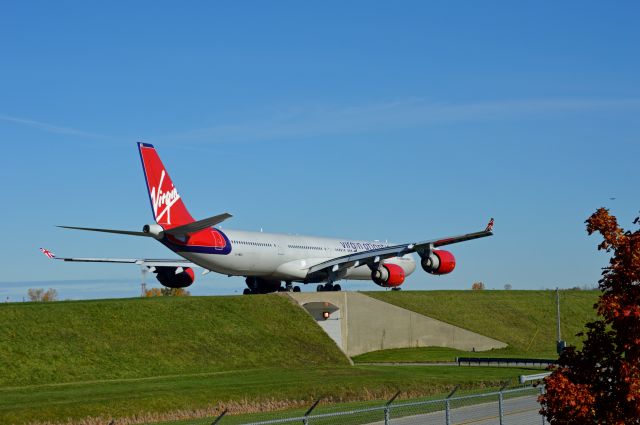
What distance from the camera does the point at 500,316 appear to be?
83.2m

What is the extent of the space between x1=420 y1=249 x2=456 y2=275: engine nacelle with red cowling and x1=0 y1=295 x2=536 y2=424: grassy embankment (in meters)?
10.5

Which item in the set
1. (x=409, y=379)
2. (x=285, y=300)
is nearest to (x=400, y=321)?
(x=285, y=300)

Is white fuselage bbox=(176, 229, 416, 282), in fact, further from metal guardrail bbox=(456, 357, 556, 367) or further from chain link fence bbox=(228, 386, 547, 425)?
chain link fence bbox=(228, 386, 547, 425)

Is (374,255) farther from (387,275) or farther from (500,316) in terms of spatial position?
(500,316)

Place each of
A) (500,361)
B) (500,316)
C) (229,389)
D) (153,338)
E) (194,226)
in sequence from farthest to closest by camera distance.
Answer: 1. (500,316)
2. (500,361)
3. (194,226)
4. (153,338)
5. (229,389)

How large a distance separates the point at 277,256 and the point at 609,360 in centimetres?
5230

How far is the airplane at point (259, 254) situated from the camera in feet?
192

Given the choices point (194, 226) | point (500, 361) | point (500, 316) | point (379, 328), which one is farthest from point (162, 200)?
point (500, 316)

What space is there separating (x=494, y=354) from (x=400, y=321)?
7.78 m

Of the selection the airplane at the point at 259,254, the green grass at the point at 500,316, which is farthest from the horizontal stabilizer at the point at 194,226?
the green grass at the point at 500,316

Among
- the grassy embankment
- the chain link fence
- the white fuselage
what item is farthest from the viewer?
the white fuselage

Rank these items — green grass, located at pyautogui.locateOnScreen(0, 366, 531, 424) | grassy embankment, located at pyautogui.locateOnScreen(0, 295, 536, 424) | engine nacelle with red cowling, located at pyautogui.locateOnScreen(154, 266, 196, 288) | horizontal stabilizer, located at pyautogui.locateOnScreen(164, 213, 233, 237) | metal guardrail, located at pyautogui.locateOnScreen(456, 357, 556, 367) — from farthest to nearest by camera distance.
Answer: engine nacelle with red cowling, located at pyautogui.locateOnScreen(154, 266, 196, 288)
metal guardrail, located at pyautogui.locateOnScreen(456, 357, 556, 367)
horizontal stabilizer, located at pyautogui.locateOnScreen(164, 213, 233, 237)
grassy embankment, located at pyautogui.locateOnScreen(0, 295, 536, 424)
green grass, located at pyautogui.locateOnScreen(0, 366, 531, 424)

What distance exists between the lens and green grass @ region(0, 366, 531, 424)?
34.8 meters

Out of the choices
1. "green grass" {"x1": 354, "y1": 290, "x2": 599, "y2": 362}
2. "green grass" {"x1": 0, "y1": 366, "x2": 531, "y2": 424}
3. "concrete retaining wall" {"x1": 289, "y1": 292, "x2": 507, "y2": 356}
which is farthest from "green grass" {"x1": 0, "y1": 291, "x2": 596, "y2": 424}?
"concrete retaining wall" {"x1": 289, "y1": 292, "x2": 507, "y2": 356}
